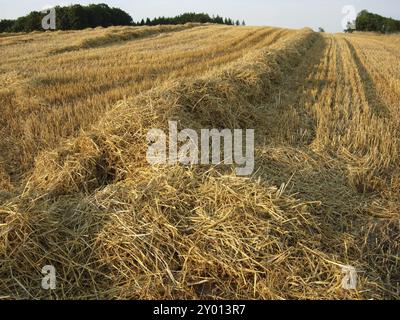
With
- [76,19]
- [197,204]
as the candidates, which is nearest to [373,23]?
[76,19]

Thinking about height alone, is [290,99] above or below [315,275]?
above

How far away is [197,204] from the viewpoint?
12.2 ft

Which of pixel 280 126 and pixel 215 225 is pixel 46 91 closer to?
pixel 280 126

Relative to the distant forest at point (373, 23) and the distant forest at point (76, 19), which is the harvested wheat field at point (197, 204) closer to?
the distant forest at point (76, 19)

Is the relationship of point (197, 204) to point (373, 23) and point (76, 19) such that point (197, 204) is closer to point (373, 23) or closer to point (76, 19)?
point (76, 19)

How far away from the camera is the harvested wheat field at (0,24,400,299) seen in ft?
10.2

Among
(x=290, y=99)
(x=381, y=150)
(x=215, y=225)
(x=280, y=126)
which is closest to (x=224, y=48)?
(x=290, y=99)

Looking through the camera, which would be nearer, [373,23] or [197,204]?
[197,204]

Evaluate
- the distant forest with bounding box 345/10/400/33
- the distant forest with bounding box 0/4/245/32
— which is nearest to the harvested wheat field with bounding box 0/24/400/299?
Answer: the distant forest with bounding box 0/4/245/32

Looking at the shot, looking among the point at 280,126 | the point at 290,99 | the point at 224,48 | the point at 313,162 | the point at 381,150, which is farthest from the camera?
the point at 224,48

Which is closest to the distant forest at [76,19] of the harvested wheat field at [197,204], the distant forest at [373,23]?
the distant forest at [373,23]

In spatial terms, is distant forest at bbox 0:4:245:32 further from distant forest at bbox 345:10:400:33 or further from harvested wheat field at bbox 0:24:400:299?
harvested wheat field at bbox 0:24:400:299
